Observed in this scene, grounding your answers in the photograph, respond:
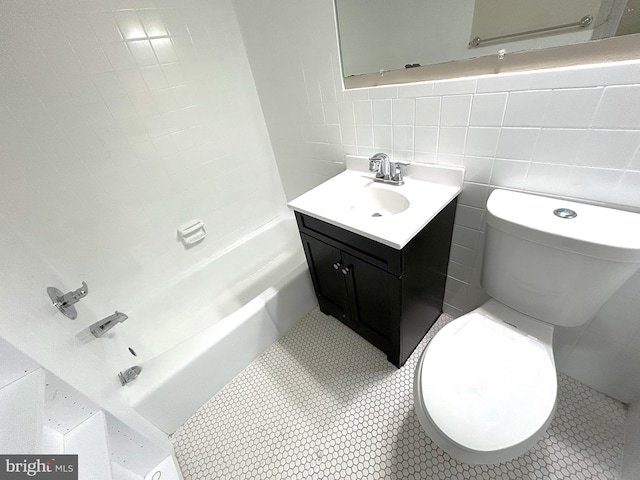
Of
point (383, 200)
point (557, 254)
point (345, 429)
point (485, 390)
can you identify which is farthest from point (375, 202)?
point (345, 429)

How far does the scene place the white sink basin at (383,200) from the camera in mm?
850

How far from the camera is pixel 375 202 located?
1.18 m

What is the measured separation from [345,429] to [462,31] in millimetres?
1601

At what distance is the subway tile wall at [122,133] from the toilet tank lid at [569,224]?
1522 millimetres

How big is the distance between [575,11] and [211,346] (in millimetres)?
1682

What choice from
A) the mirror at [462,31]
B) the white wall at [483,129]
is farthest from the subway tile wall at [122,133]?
the mirror at [462,31]

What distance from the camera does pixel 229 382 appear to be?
1296 mm

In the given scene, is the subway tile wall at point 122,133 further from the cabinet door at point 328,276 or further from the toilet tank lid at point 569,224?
the toilet tank lid at point 569,224

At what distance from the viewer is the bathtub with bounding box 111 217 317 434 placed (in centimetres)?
108

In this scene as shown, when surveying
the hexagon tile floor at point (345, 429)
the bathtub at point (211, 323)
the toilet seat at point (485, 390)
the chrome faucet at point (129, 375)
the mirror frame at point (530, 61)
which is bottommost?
the hexagon tile floor at point (345, 429)

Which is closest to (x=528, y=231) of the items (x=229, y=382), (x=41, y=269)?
(x=229, y=382)

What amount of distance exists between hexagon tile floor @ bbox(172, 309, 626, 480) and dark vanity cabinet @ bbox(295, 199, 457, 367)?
7.2 inches

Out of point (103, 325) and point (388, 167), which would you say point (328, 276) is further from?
point (103, 325)

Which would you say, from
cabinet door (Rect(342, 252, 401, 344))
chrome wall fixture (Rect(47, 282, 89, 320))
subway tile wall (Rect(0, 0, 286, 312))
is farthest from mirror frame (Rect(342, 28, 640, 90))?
chrome wall fixture (Rect(47, 282, 89, 320))
